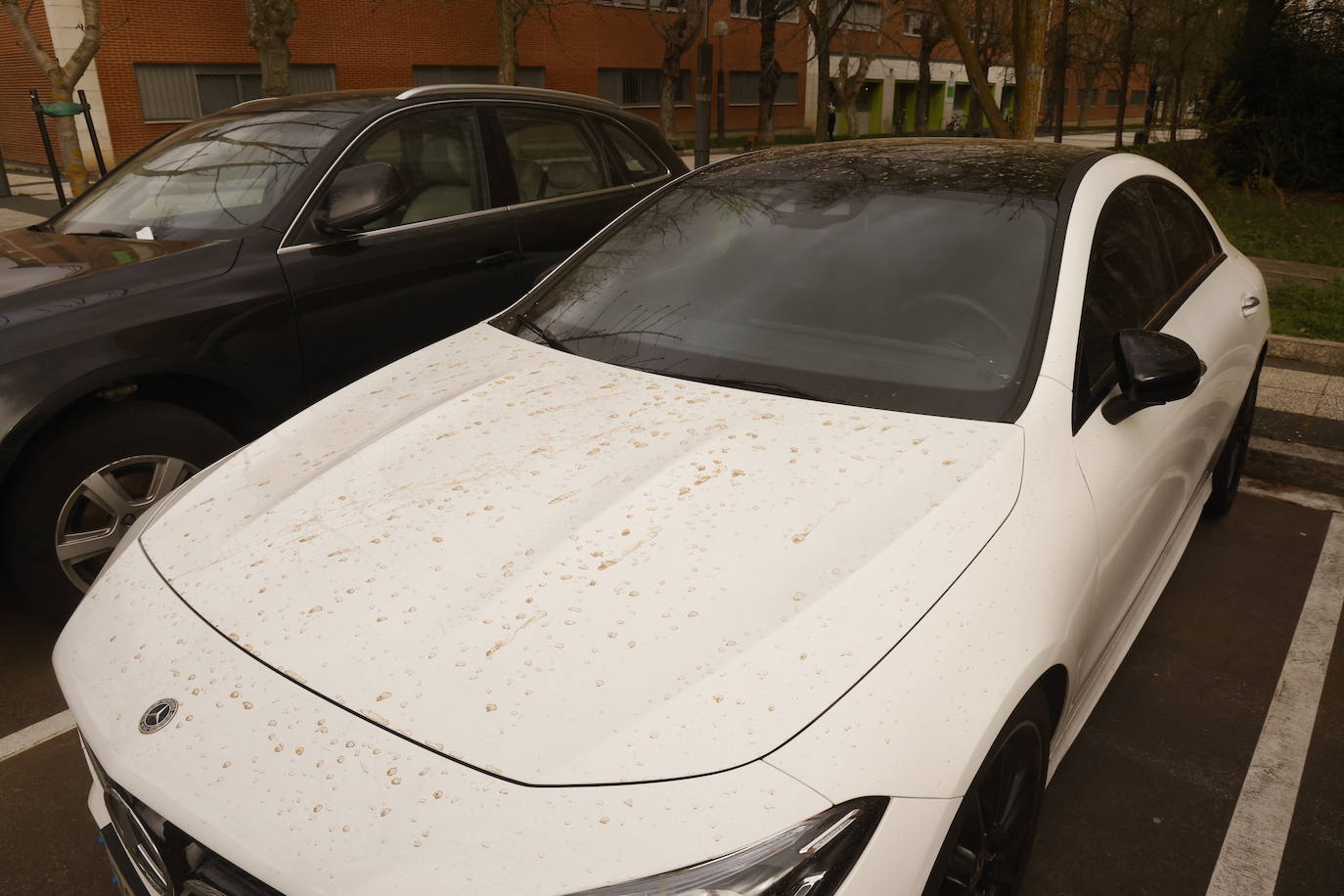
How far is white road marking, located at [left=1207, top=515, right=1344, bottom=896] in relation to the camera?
246 centimetres

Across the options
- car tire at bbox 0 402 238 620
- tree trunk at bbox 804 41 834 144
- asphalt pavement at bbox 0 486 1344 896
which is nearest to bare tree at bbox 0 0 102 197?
car tire at bbox 0 402 238 620

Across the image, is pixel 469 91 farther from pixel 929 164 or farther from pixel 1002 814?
pixel 1002 814

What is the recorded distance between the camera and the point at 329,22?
2703 cm

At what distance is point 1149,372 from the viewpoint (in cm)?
236

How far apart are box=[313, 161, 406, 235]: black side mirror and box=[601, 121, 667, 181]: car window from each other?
1.69 meters

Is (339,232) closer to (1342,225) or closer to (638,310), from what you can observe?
(638,310)

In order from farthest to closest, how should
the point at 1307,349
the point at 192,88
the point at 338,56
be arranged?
1. the point at 338,56
2. the point at 192,88
3. the point at 1307,349

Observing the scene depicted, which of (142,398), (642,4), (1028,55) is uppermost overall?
(642,4)

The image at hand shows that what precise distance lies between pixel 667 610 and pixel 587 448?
591 mm

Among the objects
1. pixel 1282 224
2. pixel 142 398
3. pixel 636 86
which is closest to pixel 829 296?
pixel 142 398

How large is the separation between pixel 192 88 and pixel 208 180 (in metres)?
24.1

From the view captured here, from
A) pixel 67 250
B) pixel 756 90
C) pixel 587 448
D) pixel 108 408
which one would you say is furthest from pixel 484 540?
pixel 756 90

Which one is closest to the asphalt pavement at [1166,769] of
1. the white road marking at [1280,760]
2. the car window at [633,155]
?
the white road marking at [1280,760]

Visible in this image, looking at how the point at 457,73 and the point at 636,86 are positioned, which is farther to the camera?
the point at 636,86
